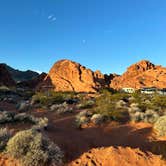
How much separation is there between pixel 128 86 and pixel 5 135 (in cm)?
8735

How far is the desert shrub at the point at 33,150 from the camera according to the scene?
7586mm

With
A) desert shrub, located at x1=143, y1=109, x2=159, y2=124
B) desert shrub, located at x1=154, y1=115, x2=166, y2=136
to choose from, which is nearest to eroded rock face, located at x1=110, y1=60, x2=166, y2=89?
desert shrub, located at x1=143, y1=109, x2=159, y2=124

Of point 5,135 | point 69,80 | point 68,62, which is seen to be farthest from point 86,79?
point 5,135

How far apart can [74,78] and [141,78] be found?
29177mm

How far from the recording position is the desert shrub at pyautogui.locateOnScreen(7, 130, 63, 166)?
7586 mm

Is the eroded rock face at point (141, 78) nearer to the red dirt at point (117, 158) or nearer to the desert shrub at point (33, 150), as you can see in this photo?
the red dirt at point (117, 158)

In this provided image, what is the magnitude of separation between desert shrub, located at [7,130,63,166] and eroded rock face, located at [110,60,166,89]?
3414 inches

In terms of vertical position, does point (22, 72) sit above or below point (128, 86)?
above

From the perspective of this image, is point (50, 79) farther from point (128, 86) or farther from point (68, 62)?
point (128, 86)

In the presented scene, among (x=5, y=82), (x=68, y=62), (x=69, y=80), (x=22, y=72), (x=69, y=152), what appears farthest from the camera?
(x=22, y=72)

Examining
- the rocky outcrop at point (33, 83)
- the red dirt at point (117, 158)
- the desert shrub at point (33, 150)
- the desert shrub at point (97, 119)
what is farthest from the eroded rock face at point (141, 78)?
the desert shrub at point (33, 150)

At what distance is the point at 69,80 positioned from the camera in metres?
87.1

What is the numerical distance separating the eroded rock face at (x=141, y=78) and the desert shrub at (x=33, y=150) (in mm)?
86721

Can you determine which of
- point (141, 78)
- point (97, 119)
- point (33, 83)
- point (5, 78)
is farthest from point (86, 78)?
point (97, 119)
